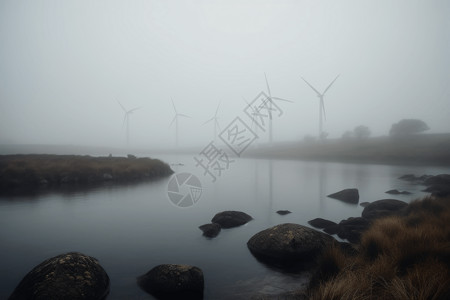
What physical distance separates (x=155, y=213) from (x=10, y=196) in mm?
17517

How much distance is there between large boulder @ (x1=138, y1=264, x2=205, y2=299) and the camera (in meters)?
7.44

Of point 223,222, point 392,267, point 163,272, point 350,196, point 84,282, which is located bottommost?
point 223,222

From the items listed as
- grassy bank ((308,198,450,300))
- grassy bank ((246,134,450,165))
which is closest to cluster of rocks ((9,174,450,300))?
grassy bank ((308,198,450,300))

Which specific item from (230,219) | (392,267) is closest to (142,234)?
(230,219)

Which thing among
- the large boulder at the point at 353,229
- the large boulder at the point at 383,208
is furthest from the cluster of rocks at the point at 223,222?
the large boulder at the point at 383,208

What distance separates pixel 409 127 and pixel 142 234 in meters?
151

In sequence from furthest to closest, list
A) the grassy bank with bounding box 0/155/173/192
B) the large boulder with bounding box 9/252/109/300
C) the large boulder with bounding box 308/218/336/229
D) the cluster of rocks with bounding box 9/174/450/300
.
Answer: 1. the grassy bank with bounding box 0/155/173/192
2. the large boulder with bounding box 308/218/336/229
3. the cluster of rocks with bounding box 9/174/450/300
4. the large boulder with bounding box 9/252/109/300

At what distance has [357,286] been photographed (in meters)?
5.75

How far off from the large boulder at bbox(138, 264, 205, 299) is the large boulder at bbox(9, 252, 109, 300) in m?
1.55

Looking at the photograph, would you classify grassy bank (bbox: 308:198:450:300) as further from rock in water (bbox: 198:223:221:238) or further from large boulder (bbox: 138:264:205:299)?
rock in water (bbox: 198:223:221:238)

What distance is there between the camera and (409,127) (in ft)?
405

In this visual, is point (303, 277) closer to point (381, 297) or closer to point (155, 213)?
point (381, 297)

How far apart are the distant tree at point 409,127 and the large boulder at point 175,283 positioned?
151 m

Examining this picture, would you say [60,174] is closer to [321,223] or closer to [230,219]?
[230,219]
